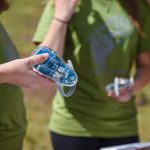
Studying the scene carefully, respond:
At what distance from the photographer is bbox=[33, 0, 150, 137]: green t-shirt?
320cm

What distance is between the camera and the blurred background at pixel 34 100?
5223 millimetres

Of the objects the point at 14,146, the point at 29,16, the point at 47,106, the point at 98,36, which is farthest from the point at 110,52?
the point at 29,16

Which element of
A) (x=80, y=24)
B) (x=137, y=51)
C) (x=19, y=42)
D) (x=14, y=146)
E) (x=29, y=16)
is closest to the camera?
(x=14, y=146)

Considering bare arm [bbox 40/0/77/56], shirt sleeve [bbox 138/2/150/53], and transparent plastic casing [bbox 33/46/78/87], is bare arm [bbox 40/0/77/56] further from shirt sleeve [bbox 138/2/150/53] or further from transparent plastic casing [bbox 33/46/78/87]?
transparent plastic casing [bbox 33/46/78/87]

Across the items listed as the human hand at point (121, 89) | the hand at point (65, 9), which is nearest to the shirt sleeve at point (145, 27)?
the human hand at point (121, 89)

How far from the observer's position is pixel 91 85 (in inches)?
129

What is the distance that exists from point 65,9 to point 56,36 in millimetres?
145

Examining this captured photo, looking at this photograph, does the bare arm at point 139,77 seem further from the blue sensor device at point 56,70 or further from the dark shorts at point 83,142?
the blue sensor device at point 56,70

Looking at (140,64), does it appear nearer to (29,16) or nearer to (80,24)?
(80,24)

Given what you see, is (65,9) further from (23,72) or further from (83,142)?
(23,72)

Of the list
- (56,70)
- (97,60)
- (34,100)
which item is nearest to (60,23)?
(97,60)

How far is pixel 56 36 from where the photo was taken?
3.03 metres

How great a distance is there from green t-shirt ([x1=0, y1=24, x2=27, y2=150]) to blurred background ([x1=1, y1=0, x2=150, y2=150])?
38.4 inches

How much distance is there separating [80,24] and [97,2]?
0.57 feet
